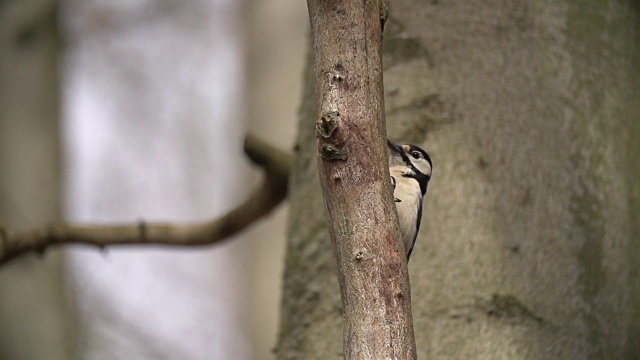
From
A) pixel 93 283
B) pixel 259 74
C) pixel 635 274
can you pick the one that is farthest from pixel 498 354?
pixel 259 74

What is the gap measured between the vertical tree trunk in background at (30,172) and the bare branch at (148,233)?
39.1 inches

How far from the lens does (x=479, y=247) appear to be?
1967 millimetres

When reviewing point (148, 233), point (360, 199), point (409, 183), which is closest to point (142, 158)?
point (148, 233)

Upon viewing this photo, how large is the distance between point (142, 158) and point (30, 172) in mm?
3048

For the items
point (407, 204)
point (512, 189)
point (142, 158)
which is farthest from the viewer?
point (142, 158)

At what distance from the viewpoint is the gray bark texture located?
76.3 inches

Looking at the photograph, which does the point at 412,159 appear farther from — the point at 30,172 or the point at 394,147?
the point at 30,172

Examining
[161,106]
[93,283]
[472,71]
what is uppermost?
[161,106]

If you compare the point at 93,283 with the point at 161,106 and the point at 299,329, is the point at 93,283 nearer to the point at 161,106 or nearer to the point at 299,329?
the point at 161,106

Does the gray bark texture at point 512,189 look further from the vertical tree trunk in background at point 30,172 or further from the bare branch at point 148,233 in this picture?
the vertical tree trunk in background at point 30,172

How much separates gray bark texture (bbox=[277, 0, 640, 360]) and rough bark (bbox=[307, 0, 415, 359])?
76 cm

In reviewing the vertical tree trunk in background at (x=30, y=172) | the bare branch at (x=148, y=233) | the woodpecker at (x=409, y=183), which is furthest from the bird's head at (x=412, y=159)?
the vertical tree trunk in background at (x=30, y=172)

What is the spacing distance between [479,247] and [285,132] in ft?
12.2

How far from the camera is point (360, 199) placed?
1199 mm
